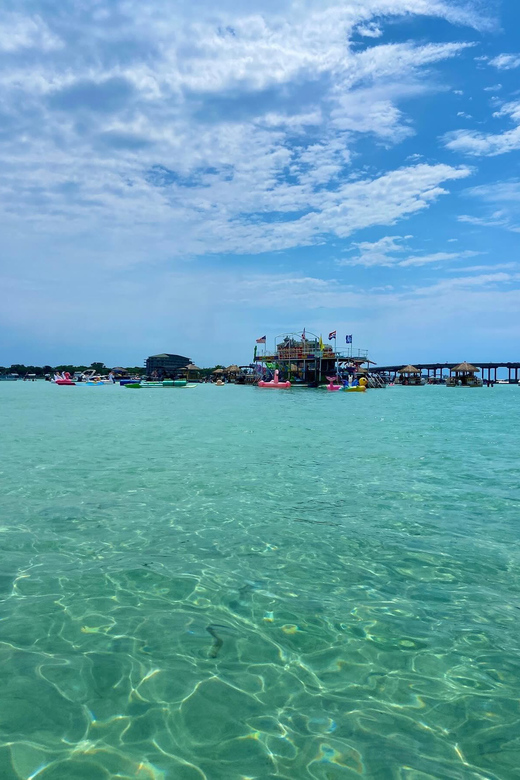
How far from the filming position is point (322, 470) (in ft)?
39.3

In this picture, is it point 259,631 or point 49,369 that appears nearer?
point 259,631

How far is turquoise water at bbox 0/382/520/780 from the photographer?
3.10 m

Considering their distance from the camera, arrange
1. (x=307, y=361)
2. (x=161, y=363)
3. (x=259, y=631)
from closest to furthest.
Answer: (x=259, y=631) → (x=307, y=361) → (x=161, y=363)

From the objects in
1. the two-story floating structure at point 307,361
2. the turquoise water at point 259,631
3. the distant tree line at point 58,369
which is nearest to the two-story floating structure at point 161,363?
the distant tree line at point 58,369

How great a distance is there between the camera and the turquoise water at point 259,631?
122 inches

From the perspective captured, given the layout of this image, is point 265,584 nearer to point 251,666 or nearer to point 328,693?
point 251,666

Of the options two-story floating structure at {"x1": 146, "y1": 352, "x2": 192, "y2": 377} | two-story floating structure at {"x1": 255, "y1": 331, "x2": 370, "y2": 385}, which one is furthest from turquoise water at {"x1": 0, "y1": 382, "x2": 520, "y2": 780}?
two-story floating structure at {"x1": 146, "y1": 352, "x2": 192, "y2": 377}

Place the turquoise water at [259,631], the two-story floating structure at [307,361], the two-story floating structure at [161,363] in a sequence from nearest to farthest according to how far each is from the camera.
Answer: the turquoise water at [259,631] < the two-story floating structure at [307,361] < the two-story floating structure at [161,363]

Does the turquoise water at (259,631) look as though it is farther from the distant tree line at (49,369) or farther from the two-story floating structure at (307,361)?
the distant tree line at (49,369)

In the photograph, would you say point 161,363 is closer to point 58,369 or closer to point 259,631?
point 58,369

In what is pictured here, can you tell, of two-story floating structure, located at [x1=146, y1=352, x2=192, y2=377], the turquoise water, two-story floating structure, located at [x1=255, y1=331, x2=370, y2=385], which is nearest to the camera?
the turquoise water

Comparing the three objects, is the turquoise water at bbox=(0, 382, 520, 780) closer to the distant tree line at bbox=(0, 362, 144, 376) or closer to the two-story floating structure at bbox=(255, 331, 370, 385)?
the two-story floating structure at bbox=(255, 331, 370, 385)

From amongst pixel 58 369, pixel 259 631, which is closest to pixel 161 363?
pixel 58 369

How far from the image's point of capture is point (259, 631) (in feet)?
14.7
